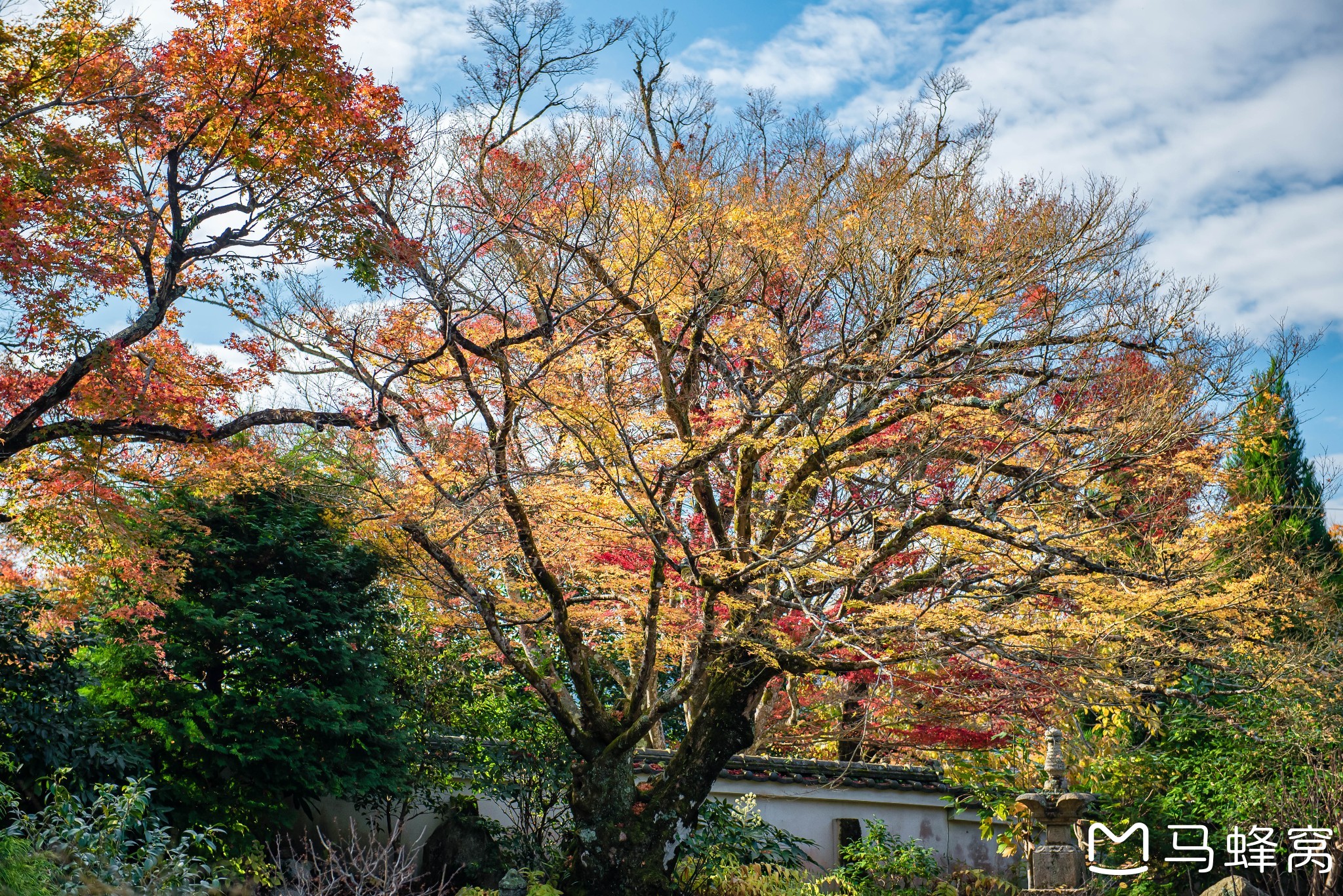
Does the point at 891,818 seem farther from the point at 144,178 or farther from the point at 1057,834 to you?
the point at 144,178

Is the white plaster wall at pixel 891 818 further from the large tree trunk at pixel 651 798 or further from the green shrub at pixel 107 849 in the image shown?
the green shrub at pixel 107 849

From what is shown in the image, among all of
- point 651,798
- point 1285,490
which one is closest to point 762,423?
point 651,798

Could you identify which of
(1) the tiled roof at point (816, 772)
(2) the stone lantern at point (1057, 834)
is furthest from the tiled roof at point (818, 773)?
(2) the stone lantern at point (1057, 834)

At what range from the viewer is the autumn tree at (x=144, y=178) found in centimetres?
612

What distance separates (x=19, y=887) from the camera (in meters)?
4.33

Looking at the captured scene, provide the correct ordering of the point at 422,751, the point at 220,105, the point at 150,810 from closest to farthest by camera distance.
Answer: the point at 220,105 < the point at 150,810 < the point at 422,751

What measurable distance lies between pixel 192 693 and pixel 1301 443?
11581mm

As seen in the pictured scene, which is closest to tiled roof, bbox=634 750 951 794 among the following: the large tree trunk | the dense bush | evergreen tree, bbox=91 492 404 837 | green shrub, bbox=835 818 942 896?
green shrub, bbox=835 818 942 896

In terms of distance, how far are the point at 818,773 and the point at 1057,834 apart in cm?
261

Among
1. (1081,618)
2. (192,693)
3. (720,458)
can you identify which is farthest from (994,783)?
(192,693)

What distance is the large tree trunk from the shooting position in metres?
7.80

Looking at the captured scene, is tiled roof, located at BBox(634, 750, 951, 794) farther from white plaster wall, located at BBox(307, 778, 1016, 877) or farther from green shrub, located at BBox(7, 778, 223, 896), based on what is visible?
green shrub, located at BBox(7, 778, 223, 896)

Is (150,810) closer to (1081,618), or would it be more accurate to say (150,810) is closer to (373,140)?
(373,140)

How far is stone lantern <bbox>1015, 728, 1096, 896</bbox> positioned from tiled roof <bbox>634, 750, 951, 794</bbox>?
73.7 inches
